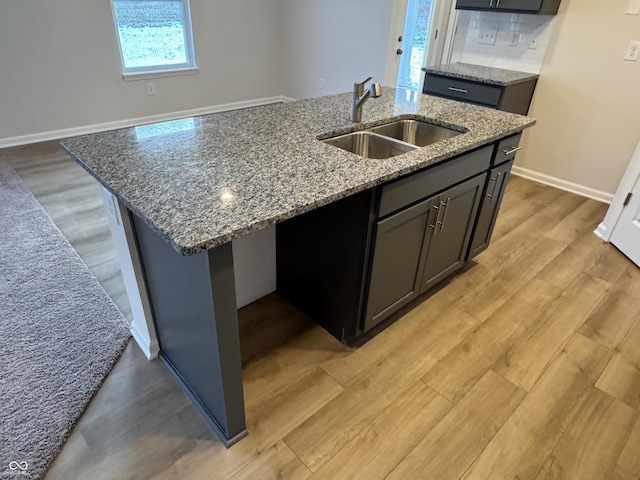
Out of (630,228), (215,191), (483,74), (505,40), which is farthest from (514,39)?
(215,191)

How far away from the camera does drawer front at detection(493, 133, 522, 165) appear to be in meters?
2.08

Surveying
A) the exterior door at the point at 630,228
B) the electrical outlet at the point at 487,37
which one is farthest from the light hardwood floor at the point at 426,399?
the electrical outlet at the point at 487,37

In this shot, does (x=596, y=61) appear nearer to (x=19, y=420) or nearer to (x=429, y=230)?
(x=429, y=230)

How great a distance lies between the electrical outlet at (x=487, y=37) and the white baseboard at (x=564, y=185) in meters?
1.16

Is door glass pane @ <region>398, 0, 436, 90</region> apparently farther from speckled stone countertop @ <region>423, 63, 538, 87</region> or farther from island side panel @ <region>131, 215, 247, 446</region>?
island side panel @ <region>131, 215, 247, 446</region>

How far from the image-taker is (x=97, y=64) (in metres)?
4.30

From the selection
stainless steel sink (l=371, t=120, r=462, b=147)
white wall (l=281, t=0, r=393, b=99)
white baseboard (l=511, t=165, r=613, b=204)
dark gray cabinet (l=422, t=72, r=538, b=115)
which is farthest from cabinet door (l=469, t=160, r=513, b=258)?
white wall (l=281, t=0, r=393, b=99)

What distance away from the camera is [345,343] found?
197cm

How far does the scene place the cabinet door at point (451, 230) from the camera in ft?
6.31

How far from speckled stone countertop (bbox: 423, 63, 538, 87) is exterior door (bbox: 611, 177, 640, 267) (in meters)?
1.19

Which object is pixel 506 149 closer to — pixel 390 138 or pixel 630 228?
pixel 390 138

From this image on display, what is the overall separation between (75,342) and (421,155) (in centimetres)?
177

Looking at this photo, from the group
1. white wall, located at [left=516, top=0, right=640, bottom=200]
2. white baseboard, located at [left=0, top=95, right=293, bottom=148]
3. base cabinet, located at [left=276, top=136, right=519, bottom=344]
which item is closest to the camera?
base cabinet, located at [left=276, top=136, right=519, bottom=344]

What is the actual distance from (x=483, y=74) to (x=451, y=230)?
1.94m
